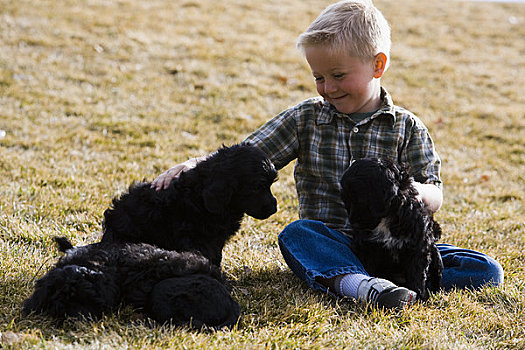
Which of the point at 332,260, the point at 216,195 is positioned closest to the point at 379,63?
the point at 332,260

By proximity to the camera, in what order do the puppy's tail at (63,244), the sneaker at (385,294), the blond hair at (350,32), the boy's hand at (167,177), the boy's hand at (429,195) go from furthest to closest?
1. the blond hair at (350,32)
2. the boy's hand at (167,177)
3. the boy's hand at (429,195)
4. the puppy's tail at (63,244)
5. the sneaker at (385,294)

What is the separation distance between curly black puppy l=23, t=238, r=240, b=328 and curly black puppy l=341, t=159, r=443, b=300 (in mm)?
969

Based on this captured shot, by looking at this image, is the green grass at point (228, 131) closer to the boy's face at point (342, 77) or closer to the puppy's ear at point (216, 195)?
the puppy's ear at point (216, 195)

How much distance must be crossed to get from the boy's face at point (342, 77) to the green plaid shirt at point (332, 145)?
0.14 meters

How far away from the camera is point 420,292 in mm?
3480

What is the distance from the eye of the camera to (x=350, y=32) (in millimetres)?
3852

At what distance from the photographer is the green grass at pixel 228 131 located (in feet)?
10.3

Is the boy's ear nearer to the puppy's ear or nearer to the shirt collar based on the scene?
the shirt collar

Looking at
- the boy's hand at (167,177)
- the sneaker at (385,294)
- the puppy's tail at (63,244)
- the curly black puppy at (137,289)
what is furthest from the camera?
the boy's hand at (167,177)

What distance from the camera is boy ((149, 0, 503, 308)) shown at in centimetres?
380

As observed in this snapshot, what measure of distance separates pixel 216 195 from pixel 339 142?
113cm

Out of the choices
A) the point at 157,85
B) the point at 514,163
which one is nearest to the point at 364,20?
the point at 514,163

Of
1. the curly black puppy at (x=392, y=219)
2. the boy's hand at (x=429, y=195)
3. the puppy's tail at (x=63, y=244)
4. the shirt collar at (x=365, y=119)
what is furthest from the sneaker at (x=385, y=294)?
the puppy's tail at (x=63, y=244)

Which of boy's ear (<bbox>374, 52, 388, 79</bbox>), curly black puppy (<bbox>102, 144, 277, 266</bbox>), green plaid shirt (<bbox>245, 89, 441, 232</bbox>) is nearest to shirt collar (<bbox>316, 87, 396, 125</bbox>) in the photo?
green plaid shirt (<bbox>245, 89, 441, 232</bbox>)
